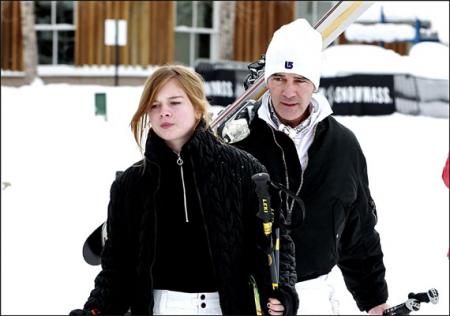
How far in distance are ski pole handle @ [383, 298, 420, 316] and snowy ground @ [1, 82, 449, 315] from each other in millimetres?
3127

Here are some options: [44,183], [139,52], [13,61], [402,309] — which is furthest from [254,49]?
[402,309]

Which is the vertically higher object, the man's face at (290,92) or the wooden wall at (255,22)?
the wooden wall at (255,22)

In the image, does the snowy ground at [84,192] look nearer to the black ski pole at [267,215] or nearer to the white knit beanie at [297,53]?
the white knit beanie at [297,53]

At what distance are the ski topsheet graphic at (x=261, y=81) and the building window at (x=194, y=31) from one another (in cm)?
2097

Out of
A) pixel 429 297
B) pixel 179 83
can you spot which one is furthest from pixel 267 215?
pixel 429 297

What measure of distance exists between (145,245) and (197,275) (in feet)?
0.58

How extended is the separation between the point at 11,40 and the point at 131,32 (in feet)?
10.00

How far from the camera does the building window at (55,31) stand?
23.5 metres

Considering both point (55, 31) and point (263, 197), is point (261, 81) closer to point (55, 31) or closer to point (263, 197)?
point (263, 197)

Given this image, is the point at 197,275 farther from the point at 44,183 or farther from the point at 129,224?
the point at 44,183

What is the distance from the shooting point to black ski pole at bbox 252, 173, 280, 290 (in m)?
2.62

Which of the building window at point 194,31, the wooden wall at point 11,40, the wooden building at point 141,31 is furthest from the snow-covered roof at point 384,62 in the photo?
the wooden wall at point 11,40

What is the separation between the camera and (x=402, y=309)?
11.1 ft

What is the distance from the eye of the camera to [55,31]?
2361 centimetres
